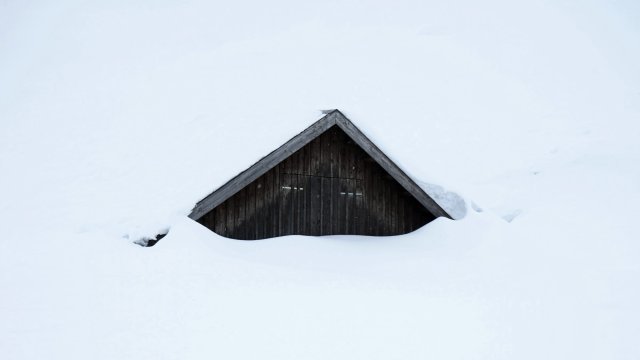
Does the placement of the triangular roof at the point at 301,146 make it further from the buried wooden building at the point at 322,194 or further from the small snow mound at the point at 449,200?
the small snow mound at the point at 449,200

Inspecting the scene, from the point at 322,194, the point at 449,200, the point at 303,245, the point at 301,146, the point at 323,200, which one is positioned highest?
the point at 301,146

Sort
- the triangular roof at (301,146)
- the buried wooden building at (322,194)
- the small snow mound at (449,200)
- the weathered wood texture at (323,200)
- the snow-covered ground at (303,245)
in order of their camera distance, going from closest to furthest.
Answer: the snow-covered ground at (303,245)
the triangular roof at (301,146)
the buried wooden building at (322,194)
the weathered wood texture at (323,200)
the small snow mound at (449,200)

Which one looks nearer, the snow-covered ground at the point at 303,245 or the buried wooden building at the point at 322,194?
the snow-covered ground at the point at 303,245

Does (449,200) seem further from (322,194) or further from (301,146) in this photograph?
(301,146)

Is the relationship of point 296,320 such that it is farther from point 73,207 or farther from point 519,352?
point 73,207

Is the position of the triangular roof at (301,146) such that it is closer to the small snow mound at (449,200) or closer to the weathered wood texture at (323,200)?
the weathered wood texture at (323,200)

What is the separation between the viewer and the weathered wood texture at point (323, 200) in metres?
10.1

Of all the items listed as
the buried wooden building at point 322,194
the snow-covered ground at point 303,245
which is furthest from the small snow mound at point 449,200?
the buried wooden building at point 322,194

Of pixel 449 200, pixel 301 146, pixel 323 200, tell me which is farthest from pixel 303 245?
pixel 449 200

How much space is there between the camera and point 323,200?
34.9ft

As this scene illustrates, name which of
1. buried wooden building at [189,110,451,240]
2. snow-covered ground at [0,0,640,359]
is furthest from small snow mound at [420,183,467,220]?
buried wooden building at [189,110,451,240]

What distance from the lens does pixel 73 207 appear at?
14242mm

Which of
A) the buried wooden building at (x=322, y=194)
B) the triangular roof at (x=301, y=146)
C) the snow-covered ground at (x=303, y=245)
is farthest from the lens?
the buried wooden building at (x=322, y=194)

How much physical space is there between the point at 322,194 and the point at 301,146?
1.08m
